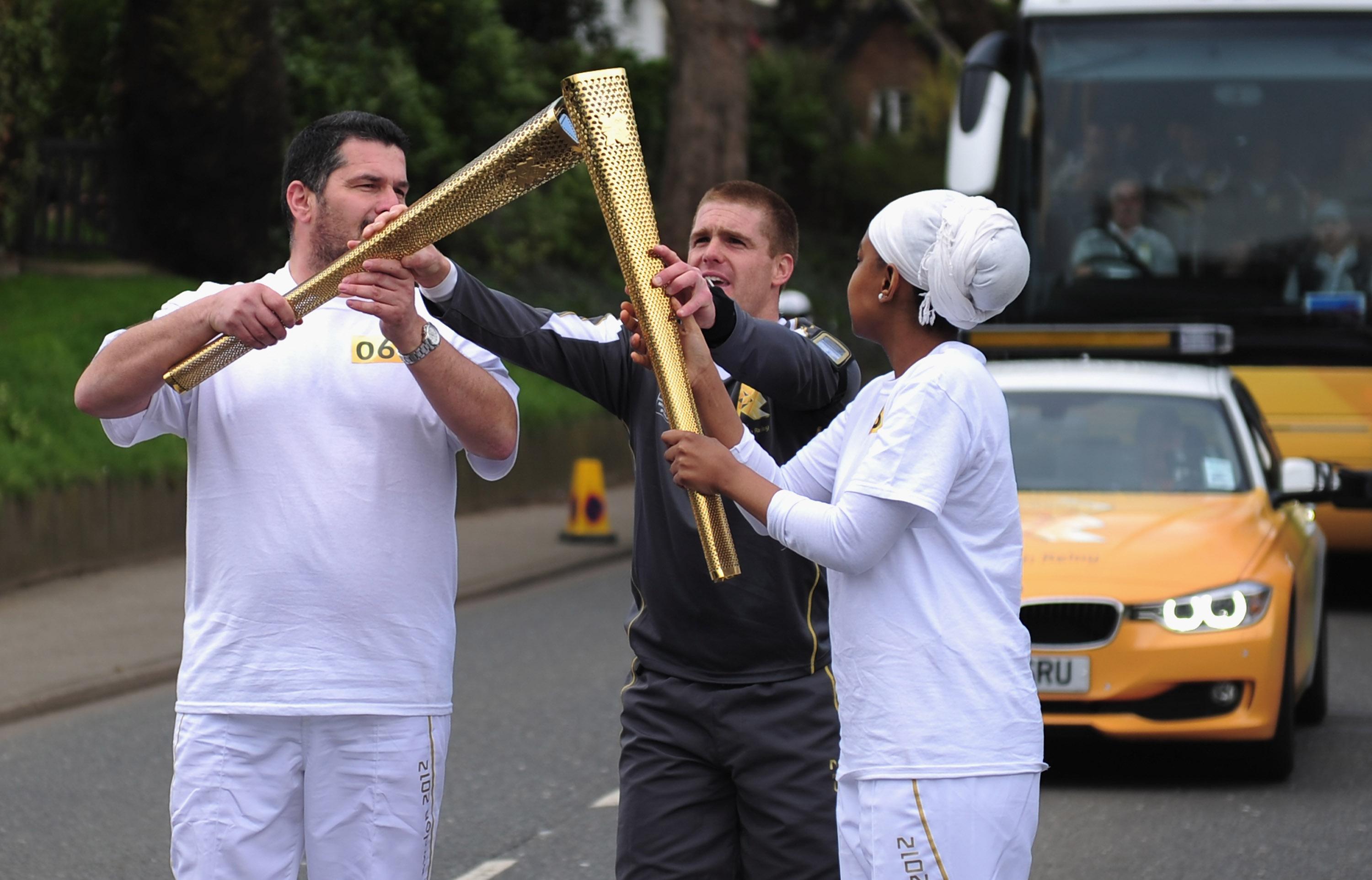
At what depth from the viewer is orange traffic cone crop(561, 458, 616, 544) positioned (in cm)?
1397

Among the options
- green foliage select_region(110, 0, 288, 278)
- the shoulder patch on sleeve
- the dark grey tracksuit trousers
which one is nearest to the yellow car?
the shoulder patch on sleeve

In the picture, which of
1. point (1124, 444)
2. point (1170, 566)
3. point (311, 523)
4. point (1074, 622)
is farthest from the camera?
point (1124, 444)

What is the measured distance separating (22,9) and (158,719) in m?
7.35

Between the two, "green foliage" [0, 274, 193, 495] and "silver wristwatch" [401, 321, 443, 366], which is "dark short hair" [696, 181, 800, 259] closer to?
"silver wristwatch" [401, 321, 443, 366]

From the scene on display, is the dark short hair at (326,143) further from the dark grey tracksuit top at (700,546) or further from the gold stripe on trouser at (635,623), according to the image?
the gold stripe on trouser at (635,623)

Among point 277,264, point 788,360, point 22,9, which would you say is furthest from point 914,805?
point 277,264

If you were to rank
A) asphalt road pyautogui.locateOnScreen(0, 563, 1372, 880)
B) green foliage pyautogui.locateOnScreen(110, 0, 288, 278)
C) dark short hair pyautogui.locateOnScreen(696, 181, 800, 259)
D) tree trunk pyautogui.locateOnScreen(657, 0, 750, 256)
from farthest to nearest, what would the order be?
tree trunk pyautogui.locateOnScreen(657, 0, 750, 256)
green foliage pyautogui.locateOnScreen(110, 0, 288, 278)
asphalt road pyautogui.locateOnScreen(0, 563, 1372, 880)
dark short hair pyautogui.locateOnScreen(696, 181, 800, 259)

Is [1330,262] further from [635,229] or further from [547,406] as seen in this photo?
[635,229]

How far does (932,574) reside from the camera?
2844mm

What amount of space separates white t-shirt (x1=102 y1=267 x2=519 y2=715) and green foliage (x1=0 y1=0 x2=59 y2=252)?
11014 mm

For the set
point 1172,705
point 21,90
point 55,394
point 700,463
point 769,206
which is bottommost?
point 1172,705

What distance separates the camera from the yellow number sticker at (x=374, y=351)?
11.1 ft

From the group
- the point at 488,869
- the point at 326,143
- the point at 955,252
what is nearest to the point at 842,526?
the point at 955,252

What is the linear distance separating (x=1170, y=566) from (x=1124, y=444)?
1.17m
